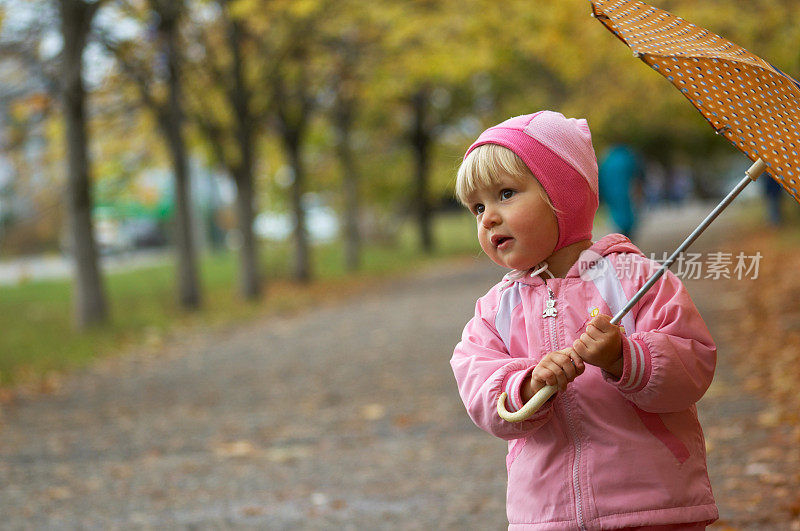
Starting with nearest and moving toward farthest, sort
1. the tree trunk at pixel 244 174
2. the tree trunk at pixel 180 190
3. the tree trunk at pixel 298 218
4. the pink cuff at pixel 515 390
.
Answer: the pink cuff at pixel 515 390 → the tree trunk at pixel 180 190 → the tree trunk at pixel 244 174 → the tree trunk at pixel 298 218

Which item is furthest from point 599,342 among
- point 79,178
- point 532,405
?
point 79,178

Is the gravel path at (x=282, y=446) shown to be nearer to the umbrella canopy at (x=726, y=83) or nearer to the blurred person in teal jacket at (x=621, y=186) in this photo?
the umbrella canopy at (x=726, y=83)

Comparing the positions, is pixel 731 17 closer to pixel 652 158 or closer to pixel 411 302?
pixel 411 302

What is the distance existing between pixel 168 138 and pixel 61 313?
296cm

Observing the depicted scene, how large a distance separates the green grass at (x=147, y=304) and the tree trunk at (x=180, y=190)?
0.36 m

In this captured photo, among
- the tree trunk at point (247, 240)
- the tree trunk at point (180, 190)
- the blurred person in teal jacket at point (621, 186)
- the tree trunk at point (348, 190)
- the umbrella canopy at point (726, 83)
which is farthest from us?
the tree trunk at point (348, 190)

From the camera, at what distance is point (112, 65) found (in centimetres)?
1477

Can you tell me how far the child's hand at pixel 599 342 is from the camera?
2.27m

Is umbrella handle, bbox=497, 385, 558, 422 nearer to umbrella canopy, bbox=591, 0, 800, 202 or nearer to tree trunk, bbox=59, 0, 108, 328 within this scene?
umbrella canopy, bbox=591, 0, 800, 202

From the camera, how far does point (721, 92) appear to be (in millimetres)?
2342

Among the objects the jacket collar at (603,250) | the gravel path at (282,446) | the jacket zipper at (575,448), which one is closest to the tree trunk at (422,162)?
the gravel path at (282,446)

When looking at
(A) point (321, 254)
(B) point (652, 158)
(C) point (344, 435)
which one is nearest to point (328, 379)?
(C) point (344, 435)

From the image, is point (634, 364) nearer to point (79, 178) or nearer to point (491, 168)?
point (491, 168)

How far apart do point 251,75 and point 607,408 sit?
53.5 ft
